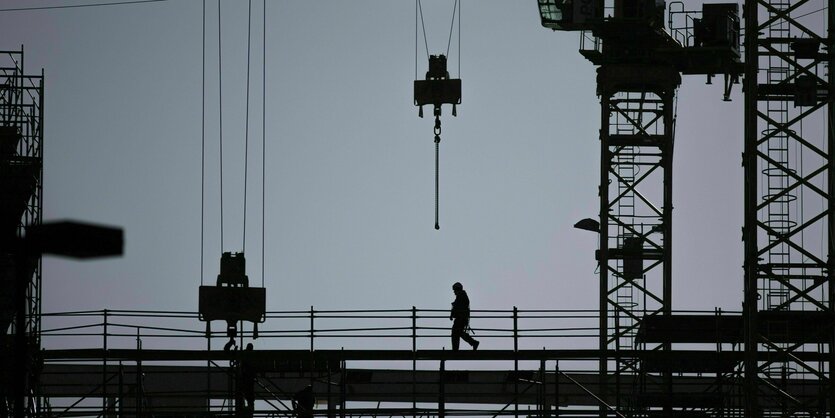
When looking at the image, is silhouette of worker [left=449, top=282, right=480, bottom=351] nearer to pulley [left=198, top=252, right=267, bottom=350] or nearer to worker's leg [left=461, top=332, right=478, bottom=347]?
worker's leg [left=461, top=332, right=478, bottom=347]

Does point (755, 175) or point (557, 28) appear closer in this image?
point (755, 175)

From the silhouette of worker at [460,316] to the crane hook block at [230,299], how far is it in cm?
419

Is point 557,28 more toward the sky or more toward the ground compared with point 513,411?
more toward the sky

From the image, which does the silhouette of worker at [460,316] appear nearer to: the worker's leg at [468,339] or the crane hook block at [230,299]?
the worker's leg at [468,339]

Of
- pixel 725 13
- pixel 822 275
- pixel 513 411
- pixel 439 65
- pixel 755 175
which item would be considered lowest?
pixel 513 411

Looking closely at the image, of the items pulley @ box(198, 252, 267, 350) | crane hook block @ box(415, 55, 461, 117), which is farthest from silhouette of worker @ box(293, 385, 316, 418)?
crane hook block @ box(415, 55, 461, 117)

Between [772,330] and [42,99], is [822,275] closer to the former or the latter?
[772,330]

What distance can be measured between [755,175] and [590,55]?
18.1 m

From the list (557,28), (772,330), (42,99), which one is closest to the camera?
(772,330)

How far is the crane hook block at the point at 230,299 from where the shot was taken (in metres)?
34.5

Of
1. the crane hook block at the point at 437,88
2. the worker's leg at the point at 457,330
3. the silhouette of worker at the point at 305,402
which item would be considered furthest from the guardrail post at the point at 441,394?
the crane hook block at the point at 437,88

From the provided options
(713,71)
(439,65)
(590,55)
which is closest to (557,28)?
(590,55)

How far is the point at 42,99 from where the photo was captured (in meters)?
37.0

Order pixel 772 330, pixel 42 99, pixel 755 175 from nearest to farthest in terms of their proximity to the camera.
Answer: pixel 755 175
pixel 772 330
pixel 42 99
